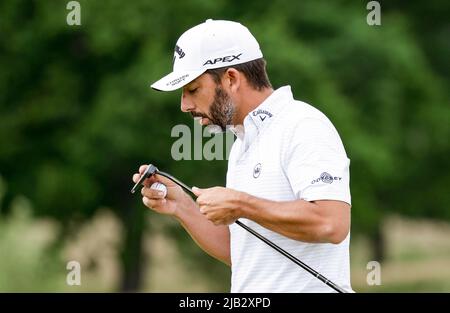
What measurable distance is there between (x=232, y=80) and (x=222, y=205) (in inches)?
22.7

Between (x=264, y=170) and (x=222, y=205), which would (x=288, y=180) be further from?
(x=222, y=205)

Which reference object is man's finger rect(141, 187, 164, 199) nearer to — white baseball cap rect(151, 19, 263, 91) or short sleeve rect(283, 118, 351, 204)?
white baseball cap rect(151, 19, 263, 91)

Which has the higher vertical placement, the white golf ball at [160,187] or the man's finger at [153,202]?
the white golf ball at [160,187]

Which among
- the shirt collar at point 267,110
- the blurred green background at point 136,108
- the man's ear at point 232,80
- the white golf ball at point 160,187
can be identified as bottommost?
the white golf ball at point 160,187

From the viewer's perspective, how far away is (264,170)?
433 centimetres

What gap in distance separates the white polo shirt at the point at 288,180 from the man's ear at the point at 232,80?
118 millimetres

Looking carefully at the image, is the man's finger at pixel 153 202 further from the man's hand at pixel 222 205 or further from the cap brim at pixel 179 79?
the man's hand at pixel 222 205

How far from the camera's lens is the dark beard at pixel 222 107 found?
4504mm

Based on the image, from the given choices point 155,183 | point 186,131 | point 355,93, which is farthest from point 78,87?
point 155,183

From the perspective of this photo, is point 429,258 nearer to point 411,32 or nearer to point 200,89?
point 411,32

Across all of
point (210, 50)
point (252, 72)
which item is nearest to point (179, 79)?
point (210, 50)
